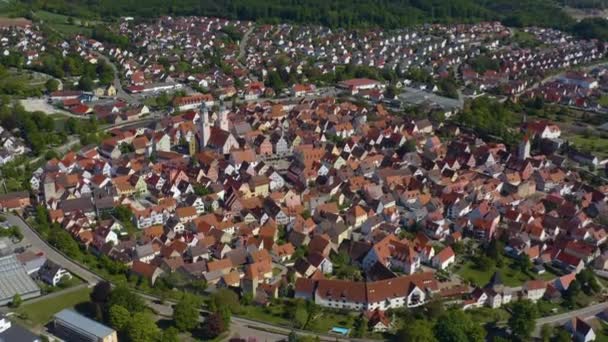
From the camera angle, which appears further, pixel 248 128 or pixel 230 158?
pixel 248 128

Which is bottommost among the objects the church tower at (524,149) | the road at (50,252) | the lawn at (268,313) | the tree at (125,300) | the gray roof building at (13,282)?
the lawn at (268,313)

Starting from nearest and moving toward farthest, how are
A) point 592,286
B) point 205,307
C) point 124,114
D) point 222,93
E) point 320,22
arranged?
point 205,307, point 592,286, point 124,114, point 222,93, point 320,22

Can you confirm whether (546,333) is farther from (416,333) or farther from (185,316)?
(185,316)

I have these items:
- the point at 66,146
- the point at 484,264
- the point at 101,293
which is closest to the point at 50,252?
the point at 101,293

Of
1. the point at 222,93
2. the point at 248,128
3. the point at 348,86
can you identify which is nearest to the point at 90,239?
the point at 248,128

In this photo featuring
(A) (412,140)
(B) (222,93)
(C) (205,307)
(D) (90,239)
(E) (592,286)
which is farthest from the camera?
(B) (222,93)

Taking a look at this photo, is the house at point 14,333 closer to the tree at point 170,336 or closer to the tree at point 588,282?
the tree at point 170,336

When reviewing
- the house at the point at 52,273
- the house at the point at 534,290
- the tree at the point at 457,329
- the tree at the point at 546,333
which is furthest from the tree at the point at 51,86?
the tree at the point at 546,333

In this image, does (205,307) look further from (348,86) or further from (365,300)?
(348,86)
